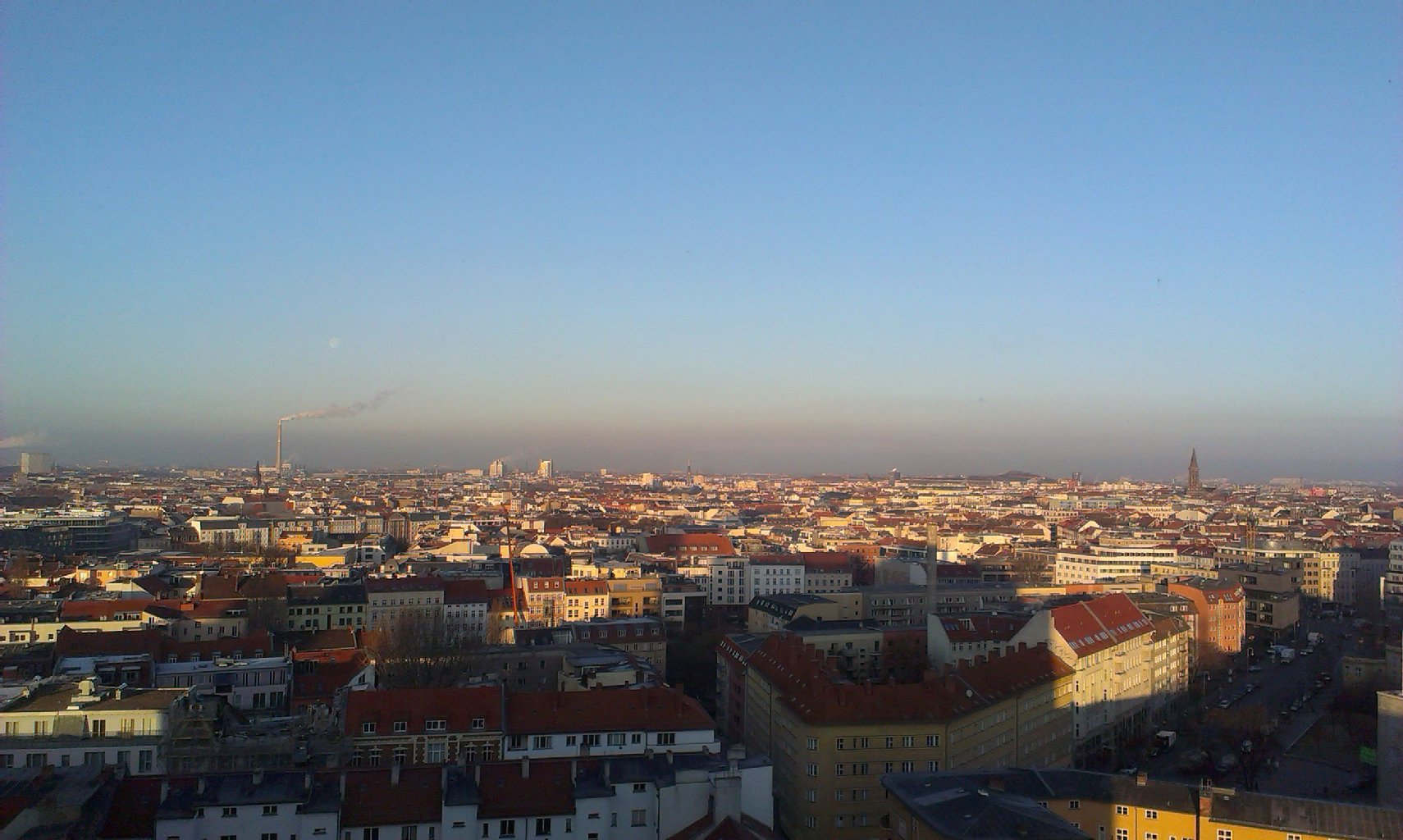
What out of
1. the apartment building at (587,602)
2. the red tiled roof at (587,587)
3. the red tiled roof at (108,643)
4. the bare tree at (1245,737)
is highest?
the red tiled roof at (108,643)

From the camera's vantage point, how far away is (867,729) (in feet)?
41.2

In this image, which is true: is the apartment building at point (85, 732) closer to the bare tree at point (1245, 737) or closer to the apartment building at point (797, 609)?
the apartment building at point (797, 609)

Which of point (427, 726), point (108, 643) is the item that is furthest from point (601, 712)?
point (108, 643)

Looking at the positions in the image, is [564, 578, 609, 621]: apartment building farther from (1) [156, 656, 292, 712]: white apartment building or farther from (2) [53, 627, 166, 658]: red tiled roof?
(1) [156, 656, 292, 712]: white apartment building

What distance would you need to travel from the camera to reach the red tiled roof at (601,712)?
A: 38.5ft

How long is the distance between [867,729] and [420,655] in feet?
25.9

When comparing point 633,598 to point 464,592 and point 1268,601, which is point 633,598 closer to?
point 464,592

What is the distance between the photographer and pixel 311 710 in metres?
13.2

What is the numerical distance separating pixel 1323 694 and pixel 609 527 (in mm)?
30947

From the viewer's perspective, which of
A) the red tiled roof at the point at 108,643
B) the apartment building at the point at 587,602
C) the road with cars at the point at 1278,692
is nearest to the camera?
the red tiled roof at the point at 108,643

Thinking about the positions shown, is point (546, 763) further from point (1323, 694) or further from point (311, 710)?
point (1323, 694)

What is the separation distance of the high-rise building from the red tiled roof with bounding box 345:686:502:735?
6759 centimetres

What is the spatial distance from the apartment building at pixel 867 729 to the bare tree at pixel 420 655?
4.48 metres

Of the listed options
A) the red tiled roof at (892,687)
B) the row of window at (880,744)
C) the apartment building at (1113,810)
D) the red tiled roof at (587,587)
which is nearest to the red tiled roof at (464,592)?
the red tiled roof at (587,587)
